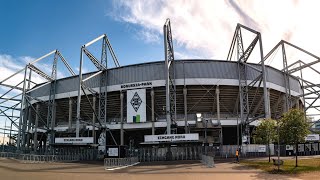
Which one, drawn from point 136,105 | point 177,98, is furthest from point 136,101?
point 177,98

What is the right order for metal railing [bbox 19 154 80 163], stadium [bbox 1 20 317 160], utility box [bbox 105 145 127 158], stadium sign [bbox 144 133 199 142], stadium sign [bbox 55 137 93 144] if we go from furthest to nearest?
stadium [bbox 1 20 317 160]
stadium sign [bbox 55 137 93 144]
metal railing [bbox 19 154 80 163]
stadium sign [bbox 144 133 199 142]
utility box [bbox 105 145 127 158]

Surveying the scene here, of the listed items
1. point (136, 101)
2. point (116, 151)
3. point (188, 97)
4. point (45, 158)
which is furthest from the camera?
point (188, 97)

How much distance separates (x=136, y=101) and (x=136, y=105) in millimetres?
735

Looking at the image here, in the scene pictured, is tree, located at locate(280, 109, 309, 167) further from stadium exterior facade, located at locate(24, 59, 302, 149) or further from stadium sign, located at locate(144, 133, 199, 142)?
stadium exterior facade, located at locate(24, 59, 302, 149)

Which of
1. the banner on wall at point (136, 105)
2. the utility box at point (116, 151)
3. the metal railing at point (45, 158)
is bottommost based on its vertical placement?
the metal railing at point (45, 158)

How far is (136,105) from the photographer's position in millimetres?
57125

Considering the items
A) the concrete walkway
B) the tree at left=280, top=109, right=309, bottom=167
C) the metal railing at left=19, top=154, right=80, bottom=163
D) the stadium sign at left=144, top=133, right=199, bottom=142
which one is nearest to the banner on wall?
the metal railing at left=19, top=154, right=80, bottom=163

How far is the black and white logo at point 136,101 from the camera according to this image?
57.0m

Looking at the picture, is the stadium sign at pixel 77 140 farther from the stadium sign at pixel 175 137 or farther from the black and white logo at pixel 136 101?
the stadium sign at pixel 175 137

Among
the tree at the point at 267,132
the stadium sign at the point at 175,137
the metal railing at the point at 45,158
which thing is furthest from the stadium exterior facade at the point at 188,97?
the tree at the point at 267,132

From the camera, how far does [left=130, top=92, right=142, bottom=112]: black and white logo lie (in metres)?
57.0

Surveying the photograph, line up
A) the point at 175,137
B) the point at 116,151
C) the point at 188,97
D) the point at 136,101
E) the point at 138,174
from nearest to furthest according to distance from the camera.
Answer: the point at 138,174, the point at 116,151, the point at 175,137, the point at 136,101, the point at 188,97

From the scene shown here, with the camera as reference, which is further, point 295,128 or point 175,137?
point 175,137

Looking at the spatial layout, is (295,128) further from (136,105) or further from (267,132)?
(136,105)
